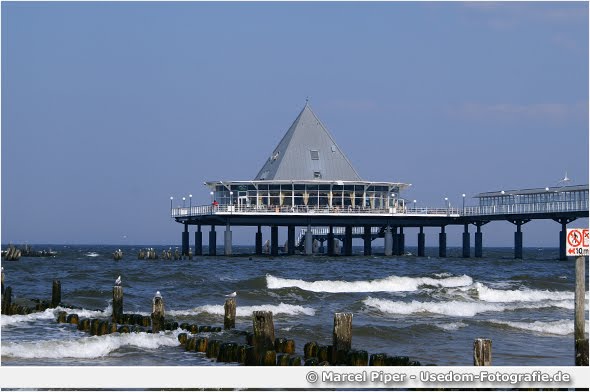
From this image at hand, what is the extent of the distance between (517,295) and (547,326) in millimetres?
15244

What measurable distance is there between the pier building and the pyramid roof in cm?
8

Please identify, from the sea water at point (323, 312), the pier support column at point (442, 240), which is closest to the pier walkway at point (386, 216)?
the pier support column at point (442, 240)

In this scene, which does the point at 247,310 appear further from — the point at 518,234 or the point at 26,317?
the point at 518,234

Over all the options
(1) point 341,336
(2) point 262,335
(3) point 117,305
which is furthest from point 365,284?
(1) point 341,336

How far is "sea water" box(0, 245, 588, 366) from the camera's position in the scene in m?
22.4

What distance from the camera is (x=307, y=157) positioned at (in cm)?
9281

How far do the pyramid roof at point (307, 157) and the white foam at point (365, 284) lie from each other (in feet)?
125

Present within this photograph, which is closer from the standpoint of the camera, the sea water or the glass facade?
the sea water

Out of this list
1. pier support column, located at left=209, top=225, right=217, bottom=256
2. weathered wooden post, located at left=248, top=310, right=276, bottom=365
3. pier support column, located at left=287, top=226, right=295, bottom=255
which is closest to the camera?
weathered wooden post, located at left=248, top=310, right=276, bottom=365

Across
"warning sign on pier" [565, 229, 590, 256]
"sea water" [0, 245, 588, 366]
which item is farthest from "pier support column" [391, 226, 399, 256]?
"warning sign on pier" [565, 229, 590, 256]

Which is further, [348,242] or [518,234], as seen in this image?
[348,242]

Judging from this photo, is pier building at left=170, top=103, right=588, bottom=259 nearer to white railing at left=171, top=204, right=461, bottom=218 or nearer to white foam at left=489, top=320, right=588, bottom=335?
white railing at left=171, top=204, right=461, bottom=218

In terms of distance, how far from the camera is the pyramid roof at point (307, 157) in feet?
300

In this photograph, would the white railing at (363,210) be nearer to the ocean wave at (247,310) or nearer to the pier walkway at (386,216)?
the pier walkway at (386,216)
